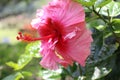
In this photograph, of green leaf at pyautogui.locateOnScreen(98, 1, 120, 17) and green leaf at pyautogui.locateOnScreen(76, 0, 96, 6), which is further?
green leaf at pyautogui.locateOnScreen(98, 1, 120, 17)

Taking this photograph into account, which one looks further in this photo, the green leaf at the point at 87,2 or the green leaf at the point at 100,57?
the green leaf at the point at 100,57

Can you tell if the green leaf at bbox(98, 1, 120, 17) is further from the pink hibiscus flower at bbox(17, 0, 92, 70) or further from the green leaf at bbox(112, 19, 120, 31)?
the pink hibiscus flower at bbox(17, 0, 92, 70)

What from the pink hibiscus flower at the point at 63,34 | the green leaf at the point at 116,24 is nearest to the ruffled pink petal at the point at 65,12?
the pink hibiscus flower at the point at 63,34

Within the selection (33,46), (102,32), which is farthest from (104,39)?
(33,46)

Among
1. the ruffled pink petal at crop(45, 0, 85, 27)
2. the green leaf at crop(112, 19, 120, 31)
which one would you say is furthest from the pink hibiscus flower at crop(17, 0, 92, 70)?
the green leaf at crop(112, 19, 120, 31)

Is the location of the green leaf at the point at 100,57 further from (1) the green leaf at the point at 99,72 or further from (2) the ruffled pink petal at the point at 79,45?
(2) the ruffled pink petal at the point at 79,45

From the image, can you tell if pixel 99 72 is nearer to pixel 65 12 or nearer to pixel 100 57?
pixel 100 57

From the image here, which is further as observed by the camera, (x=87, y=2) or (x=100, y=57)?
(x=100, y=57)

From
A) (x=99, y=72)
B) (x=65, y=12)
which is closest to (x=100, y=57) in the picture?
(x=99, y=72)

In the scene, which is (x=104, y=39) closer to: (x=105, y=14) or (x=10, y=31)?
(x=105, y=14)

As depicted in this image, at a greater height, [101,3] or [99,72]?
[101,3]
